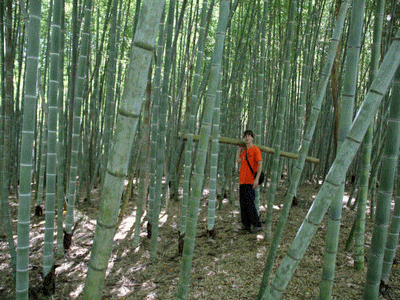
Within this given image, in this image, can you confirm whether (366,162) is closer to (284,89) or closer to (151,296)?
(284,89)

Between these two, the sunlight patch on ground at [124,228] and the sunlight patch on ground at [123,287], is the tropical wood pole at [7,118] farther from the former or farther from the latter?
the sunlight patch on ground at [124,228]

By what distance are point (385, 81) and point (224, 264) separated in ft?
6.48

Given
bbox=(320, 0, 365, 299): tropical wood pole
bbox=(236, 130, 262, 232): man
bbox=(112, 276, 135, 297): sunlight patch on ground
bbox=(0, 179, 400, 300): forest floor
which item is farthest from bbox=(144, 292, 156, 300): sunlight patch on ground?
bbox=(320, 0, 365, 299): tropical wood pole

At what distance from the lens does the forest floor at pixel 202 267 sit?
217 centimetres

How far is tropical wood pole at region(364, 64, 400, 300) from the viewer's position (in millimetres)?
1250

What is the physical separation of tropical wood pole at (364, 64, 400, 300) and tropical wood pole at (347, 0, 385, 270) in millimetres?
330

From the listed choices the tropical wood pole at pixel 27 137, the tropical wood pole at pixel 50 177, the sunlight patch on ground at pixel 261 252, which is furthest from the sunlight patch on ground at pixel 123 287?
the sunlight patch on ground at pixel 261 252

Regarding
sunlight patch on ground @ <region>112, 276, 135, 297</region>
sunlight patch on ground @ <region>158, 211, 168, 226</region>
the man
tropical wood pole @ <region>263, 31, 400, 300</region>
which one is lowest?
sunlight patch on ground @ <region>112, 276, 135, 297</region>

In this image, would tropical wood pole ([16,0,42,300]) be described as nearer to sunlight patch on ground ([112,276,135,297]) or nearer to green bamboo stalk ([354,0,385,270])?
sunlight patch on ground ([112,276,135,297])

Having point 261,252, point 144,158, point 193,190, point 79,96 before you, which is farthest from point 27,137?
point 261,252

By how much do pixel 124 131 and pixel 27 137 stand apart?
843mm

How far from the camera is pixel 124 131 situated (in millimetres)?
765

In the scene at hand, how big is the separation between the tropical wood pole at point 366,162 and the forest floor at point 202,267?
0.16 metres

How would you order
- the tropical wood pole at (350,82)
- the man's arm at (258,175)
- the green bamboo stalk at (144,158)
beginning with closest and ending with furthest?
the tropical wood pole at (350,82) < the green bamboo stalk at (144,158) < the man's arm at (258,175)
